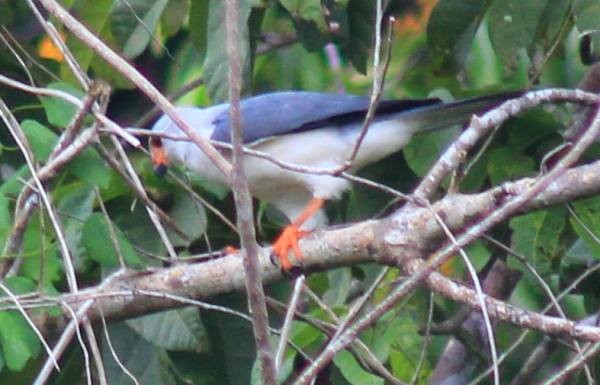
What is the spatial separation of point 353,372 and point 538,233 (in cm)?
61

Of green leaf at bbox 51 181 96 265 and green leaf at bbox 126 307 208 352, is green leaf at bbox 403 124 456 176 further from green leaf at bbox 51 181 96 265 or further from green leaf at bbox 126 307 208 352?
green leaf at bbox 51 181 96 265

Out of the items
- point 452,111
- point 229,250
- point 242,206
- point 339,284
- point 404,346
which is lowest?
point 404,346

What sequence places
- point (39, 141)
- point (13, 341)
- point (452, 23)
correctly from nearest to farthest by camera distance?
point (13, 341)
point (39, 141)
point (452, 23)

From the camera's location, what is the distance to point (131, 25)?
4.25m

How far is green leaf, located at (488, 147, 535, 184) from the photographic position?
150 inches

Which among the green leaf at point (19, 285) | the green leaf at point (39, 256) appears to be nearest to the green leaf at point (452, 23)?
the green leaf at point (39, 256)

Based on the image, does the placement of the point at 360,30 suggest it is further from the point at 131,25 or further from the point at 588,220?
the point at 588,220

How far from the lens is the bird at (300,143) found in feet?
13.7

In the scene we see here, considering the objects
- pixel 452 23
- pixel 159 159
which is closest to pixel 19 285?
pixel 159 159

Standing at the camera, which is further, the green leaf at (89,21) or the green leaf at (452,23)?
the green leaf at (89,21)

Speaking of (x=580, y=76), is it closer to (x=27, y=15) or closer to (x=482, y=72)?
(x=482, y=72)

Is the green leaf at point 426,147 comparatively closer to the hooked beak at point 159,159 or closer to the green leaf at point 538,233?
the green leaf at point 538,233

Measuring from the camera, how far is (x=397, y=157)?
13.8ft

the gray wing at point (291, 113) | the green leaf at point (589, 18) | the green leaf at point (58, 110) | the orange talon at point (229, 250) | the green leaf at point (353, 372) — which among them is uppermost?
the green leaf at point (589, 18)
